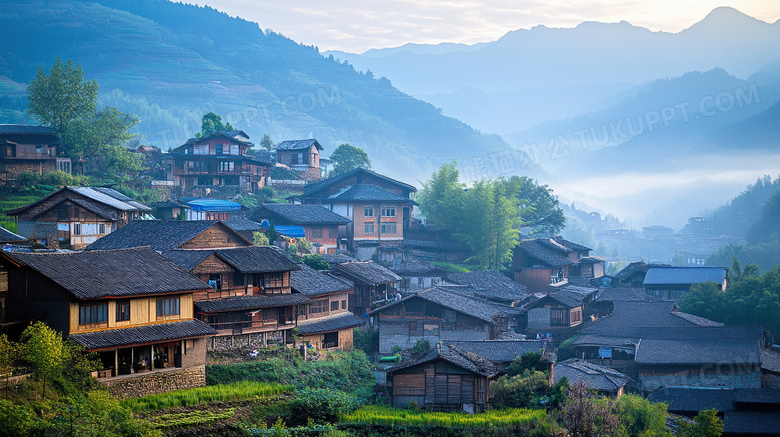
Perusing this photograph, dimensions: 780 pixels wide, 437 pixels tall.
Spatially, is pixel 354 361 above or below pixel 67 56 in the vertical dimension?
below

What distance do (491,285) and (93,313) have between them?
96.6 feet

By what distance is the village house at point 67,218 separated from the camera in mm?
37938

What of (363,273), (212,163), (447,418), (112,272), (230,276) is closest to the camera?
(112,272)

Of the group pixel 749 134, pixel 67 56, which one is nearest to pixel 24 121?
pixel 67 56

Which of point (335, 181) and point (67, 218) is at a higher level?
point (335, 181)

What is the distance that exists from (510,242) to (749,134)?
165841mm

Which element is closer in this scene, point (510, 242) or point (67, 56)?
point (510, 242)

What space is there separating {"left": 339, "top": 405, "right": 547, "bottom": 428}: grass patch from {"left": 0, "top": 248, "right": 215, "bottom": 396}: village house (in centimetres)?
578

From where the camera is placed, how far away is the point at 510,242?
186 feet

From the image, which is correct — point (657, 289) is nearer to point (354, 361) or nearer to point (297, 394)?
point (354, 361)

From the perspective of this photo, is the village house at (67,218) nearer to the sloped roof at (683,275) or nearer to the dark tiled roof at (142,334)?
the dark tiled roof at (142,334)

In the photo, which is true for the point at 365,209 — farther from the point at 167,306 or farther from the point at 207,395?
the point at 207,395

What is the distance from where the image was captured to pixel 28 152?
51.5 metres

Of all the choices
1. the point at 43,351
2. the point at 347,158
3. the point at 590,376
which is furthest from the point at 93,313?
the point at 347,158
